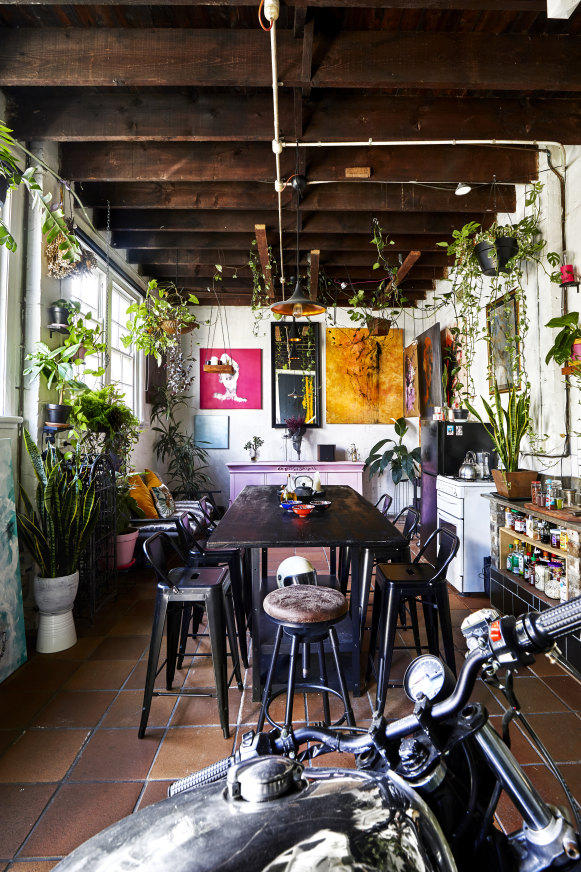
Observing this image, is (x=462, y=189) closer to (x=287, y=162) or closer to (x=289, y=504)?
(x=287, y=162)

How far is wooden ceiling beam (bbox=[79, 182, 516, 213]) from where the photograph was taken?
13.5ft

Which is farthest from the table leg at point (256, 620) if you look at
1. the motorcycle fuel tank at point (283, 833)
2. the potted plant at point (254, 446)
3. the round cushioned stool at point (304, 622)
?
the potted plant at point (254, 446)

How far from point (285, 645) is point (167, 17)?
378 cm

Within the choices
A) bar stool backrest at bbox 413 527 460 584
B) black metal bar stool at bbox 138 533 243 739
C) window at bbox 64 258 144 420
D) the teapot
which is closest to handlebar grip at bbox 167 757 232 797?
black metal bar stool at bbox 138 533 243 739

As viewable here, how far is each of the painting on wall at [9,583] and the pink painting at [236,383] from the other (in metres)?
4.82

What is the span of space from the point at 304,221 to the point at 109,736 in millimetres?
4547

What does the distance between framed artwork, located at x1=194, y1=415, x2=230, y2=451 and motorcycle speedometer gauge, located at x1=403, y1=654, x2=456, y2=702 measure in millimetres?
6972

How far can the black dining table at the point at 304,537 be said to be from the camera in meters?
2.34

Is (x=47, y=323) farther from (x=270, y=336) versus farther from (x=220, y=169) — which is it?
(x=270, y=336)

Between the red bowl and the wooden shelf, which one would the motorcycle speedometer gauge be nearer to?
the red bowl

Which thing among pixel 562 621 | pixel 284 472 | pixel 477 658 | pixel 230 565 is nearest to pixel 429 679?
pixel 477 658

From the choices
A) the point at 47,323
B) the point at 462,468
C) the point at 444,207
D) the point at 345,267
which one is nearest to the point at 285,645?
the point at 462,468

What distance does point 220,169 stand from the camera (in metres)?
3.67

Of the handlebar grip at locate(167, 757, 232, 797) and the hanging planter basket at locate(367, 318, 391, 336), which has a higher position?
the hanging planter basket at locate(367, 318, 391, 336)
